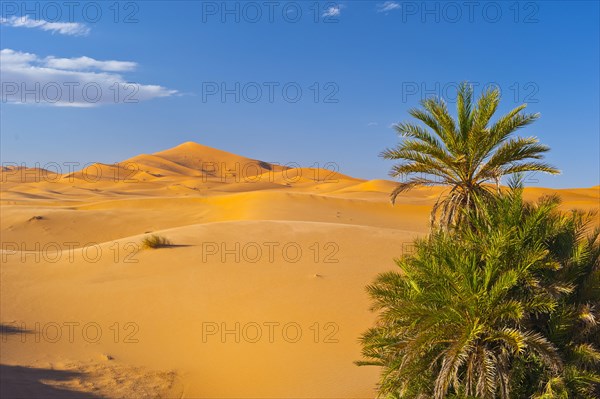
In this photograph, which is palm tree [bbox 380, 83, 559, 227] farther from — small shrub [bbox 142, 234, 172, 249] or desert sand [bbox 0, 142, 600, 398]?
small shrub [bbox 142, 234, 172, 249]

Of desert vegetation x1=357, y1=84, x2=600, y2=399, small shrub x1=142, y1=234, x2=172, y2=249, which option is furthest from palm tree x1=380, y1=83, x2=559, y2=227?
small shrub x1=142, y1=234, x2=172, y2=249

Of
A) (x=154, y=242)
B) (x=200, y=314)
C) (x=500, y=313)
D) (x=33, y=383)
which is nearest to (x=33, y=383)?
(x=33, y=383)

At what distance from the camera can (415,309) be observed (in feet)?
21.0

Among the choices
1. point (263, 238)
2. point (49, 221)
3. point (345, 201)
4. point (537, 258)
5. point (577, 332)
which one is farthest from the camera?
point (345, 201)

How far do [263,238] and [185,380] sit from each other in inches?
383

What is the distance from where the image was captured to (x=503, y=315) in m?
5.95

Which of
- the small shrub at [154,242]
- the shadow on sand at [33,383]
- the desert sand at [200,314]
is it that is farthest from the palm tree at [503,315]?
the small shrub at [154,242]

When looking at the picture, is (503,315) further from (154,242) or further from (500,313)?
(154,242)

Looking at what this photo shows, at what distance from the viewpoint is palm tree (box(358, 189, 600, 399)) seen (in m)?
5.93

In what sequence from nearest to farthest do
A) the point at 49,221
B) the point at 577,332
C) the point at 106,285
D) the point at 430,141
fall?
the point at 577,332, the point at 430,141, the point at 106,285, the point at 49,221

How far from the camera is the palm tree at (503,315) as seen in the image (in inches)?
234

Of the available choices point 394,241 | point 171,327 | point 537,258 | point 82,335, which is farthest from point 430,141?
point 394,241

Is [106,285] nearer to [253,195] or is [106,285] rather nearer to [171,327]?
[171,327]

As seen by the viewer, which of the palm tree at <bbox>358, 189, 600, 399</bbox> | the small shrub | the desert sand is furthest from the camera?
the small shrub
